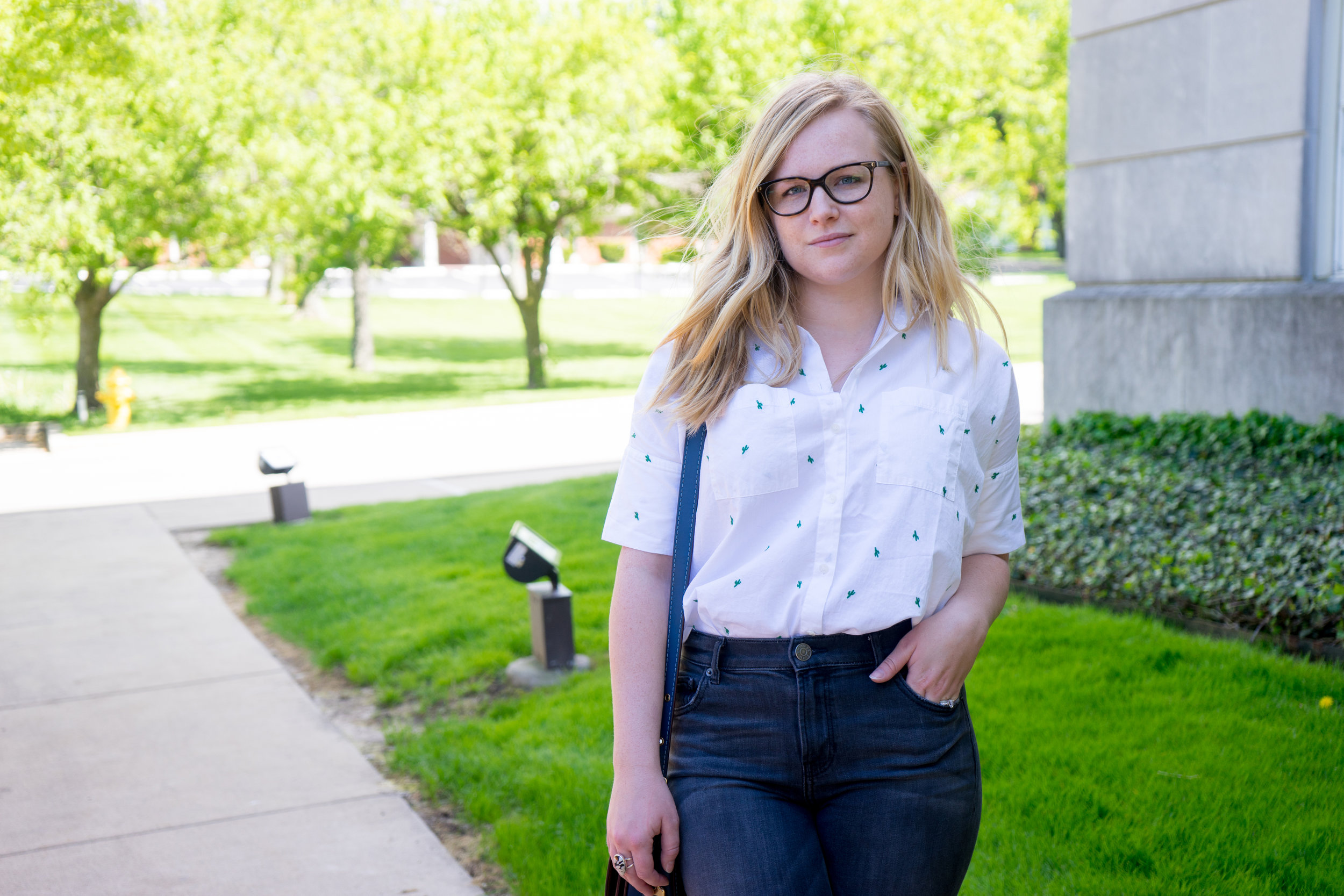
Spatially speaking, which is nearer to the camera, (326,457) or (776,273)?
(776,273)

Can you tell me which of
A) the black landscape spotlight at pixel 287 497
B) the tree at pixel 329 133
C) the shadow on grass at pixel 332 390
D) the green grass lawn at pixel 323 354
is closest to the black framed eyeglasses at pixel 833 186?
the black landscape spotlight at pixel 287 497

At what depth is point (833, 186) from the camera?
1955 mm

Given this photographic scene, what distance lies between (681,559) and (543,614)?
3.52m

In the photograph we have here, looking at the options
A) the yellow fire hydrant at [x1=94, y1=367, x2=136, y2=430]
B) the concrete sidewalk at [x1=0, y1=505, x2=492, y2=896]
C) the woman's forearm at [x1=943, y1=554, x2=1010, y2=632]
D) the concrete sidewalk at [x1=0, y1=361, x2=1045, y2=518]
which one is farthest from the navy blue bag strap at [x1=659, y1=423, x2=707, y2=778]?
the yellow fire hydrant at [x1=94, y1=367, x2=136, y2=430]

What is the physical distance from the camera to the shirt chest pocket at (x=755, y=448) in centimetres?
188

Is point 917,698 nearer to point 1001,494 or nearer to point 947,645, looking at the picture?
point 947,645

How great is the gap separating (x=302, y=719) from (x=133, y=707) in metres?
0.84

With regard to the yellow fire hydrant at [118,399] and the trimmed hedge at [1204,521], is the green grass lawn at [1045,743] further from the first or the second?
the yellow fire hydrant at [118,399]

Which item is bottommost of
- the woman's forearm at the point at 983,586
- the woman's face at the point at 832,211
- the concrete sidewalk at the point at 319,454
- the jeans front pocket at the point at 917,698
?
the concrete sidewalk at the point at 319,454

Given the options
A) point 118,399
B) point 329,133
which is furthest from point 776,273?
point 329,133

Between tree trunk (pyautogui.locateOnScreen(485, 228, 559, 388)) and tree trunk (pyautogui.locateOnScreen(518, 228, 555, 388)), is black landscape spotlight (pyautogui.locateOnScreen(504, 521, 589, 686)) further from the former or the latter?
tree trunk (pyautogui.locateOnScreen(518, 228, 555, 388))

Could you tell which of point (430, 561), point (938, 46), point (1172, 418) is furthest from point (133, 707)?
point (938, 46)

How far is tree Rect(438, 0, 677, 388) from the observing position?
18.2 meters

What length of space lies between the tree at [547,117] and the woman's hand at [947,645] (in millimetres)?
16711
